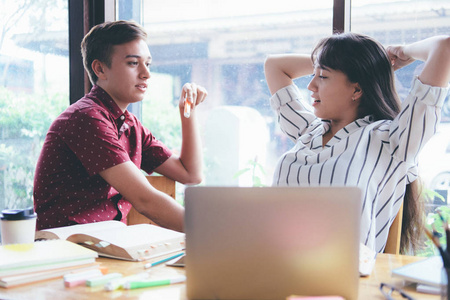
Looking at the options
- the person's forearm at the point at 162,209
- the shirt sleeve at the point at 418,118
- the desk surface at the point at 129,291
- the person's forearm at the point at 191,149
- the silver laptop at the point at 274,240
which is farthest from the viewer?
the person's forearm at the point at 191,149

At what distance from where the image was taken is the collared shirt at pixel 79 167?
1566mm

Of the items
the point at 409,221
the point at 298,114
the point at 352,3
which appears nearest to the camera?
the point at 409,221

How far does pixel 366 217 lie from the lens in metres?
1.47

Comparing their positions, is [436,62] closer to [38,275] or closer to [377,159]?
[377,159]

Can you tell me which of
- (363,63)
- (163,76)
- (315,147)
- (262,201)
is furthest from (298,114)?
(262,201)

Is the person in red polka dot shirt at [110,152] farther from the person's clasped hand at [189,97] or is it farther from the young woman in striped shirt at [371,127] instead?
the young woman in striped shirt at [371,127]

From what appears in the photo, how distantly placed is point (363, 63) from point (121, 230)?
0.95m

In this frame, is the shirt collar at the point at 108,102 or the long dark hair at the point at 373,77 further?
the shirt collar at the point at 108,102

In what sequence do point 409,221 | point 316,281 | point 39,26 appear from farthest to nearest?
point 39,26, point 409,221, point 316,281

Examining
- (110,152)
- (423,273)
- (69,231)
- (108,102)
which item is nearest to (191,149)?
(108,102)

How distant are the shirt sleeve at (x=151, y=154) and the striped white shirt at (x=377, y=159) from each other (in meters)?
0.60

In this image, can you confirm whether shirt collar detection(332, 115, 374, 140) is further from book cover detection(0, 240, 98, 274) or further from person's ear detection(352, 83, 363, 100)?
book cover detection(0, 240, 98, 274)

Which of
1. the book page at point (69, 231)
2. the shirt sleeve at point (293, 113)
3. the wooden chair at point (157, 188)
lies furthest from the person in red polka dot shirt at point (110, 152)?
the shirt sleeve at point (293, 113)

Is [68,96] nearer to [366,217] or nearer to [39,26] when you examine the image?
[39,26]
